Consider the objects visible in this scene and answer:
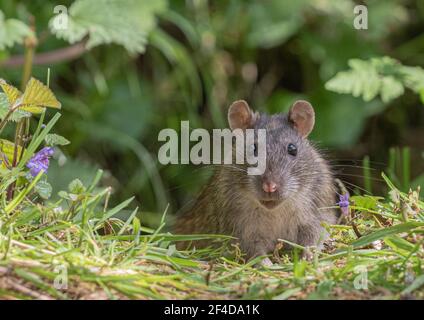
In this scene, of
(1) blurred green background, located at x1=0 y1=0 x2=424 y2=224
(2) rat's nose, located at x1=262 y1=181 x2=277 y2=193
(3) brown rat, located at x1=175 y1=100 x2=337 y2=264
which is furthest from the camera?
(1) blurred green background, located at x1=0 y1=0 x2=424 y2=224

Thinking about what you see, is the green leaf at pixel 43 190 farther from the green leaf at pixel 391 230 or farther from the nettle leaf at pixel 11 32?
the nettle leaf at pixel 11 32

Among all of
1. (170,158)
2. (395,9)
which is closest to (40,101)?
(170,158)

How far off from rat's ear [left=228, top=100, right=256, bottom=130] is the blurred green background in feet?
8.65

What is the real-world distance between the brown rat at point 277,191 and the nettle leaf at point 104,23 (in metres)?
1.24

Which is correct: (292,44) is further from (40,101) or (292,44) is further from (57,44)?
(40,101)

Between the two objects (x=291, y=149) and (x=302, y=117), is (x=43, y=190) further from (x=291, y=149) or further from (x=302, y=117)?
(x=302, y=117)

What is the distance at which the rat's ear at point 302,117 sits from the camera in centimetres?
438

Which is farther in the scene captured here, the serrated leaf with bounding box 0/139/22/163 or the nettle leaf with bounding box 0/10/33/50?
the nettle leaf with bounding box 0/10/33/50

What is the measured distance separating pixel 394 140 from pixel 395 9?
1395mm

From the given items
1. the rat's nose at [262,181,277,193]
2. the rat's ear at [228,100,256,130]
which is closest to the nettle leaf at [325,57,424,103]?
the rat's ear at [228,100,256,130]

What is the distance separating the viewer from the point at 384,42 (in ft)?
27.4

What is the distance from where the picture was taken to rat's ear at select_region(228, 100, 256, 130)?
14.5 feet

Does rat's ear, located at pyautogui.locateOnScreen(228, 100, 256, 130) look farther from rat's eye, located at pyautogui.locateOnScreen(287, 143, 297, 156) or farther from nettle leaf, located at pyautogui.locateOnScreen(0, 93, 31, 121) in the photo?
nettle leaf, located at pyautogui.locateOnScreen(0, 93, 31, 121)

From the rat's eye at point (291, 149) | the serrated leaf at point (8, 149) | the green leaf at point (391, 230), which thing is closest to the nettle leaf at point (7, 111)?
the serrated leaf at point (8, 149)
